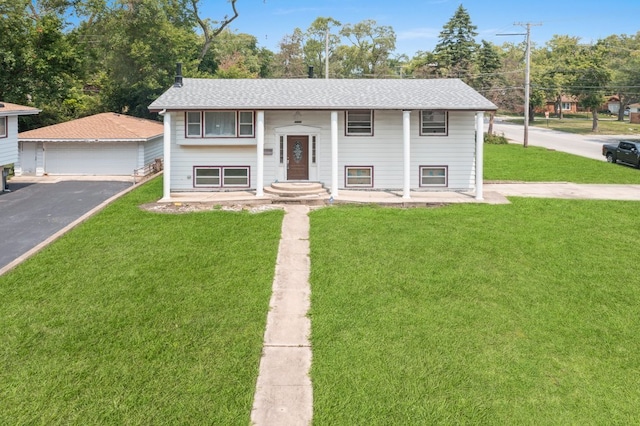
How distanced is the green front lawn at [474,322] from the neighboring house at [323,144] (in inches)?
196

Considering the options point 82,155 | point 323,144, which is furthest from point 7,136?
point 323,144

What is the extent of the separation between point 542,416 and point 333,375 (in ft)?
8.95

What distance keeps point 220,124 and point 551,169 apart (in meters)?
18.5

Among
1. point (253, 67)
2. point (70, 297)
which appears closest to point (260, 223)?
point (70, 297)

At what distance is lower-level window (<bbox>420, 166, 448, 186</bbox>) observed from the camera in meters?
19.0

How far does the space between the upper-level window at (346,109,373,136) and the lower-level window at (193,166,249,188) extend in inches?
176

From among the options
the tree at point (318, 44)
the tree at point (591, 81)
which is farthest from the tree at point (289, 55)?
the tree at point (591, 81)

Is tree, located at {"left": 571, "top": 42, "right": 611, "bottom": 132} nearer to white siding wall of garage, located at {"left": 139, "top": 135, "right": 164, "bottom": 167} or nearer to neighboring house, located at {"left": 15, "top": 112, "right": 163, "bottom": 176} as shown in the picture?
white siding wall of garage, located at {"left": 139, "top": 135, "right": 164, "bottom": 167}

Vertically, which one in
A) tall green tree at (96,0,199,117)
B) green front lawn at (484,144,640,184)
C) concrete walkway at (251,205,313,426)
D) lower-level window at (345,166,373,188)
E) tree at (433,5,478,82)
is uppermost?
tree at (433,5,478,82)

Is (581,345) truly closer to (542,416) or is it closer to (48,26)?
(542,416)

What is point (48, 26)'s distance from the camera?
29.5m

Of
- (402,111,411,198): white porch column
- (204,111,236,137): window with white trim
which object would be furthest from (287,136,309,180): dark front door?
(402,111,411,198): white porch column

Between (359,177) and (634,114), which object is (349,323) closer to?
(359,177)

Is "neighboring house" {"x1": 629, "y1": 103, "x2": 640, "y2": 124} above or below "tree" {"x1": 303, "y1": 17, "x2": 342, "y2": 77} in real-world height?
below
